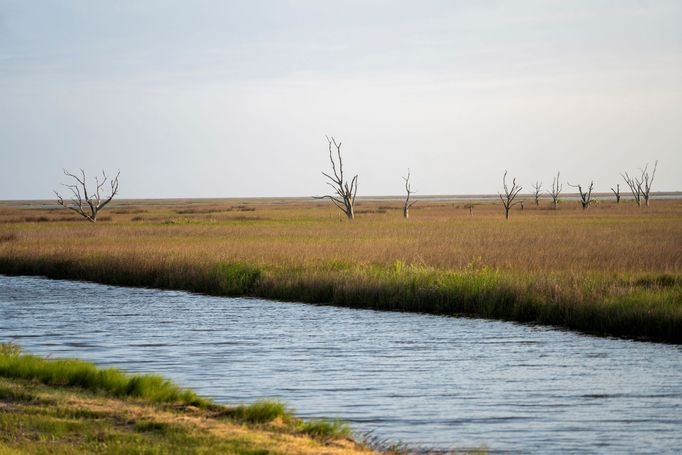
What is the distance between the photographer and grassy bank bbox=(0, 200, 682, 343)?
24.7m

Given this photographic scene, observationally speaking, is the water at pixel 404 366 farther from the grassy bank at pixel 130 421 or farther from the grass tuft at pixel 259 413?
the grassy bank at pixel 130 421

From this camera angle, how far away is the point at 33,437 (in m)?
11.1

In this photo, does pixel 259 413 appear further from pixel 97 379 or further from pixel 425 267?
pixel 425 267

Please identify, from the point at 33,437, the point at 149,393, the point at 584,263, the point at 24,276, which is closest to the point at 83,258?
the point at 24,276

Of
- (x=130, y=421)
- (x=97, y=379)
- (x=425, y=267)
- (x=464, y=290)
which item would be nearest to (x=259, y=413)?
(x=130, y=421)

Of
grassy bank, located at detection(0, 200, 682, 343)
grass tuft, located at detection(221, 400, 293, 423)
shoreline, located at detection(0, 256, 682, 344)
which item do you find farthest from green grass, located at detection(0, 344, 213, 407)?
grassy bank, located at detection(0, 200, 682, 343)

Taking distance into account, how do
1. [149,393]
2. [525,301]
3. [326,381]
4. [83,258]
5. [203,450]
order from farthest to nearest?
1. [83,258]
2. [525,301]
3. [326,381]
4. [149,393]
5. [203,450]

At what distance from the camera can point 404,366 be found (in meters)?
18.9

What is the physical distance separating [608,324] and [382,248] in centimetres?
1908

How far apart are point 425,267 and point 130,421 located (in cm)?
2118

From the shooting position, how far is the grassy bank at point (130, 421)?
10.8 m

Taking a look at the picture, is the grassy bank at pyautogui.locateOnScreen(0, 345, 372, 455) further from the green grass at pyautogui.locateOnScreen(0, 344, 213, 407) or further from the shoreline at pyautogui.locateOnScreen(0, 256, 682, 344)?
the shoreline at pyautogui.locateOnScreen(0, 256, 682, 344)

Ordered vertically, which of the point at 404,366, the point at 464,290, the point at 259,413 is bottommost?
the point at 404,366

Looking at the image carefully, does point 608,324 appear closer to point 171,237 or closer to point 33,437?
point 33,437
